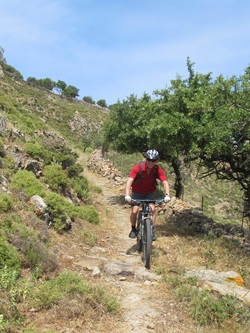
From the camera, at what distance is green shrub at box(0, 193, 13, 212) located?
6.61 meters

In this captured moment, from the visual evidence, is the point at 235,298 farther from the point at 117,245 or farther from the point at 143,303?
the point at 117,245

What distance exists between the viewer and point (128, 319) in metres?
4.37

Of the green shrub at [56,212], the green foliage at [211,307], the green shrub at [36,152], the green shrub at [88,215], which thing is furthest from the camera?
the green shrub at [36,152]

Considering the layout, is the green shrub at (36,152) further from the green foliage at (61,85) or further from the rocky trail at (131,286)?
the green foliage at (61,85)

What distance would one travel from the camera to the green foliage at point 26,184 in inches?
325

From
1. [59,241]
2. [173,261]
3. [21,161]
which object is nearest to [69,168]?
[21,161]

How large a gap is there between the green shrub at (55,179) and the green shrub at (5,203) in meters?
3.27

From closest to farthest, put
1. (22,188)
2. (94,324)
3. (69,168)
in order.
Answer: (94,324)
(22,188)
(69,168)

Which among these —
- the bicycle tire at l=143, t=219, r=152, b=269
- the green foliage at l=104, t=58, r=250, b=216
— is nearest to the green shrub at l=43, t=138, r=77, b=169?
the green foliage at l=104, t=58, r=250, b=216

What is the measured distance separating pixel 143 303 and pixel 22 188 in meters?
4.79

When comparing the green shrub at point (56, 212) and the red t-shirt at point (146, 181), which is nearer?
the red t-shirt at point (146, 181)

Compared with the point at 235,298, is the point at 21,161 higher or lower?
higher

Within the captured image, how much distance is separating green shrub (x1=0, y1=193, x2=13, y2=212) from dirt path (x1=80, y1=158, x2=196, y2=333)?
2513 millimetres

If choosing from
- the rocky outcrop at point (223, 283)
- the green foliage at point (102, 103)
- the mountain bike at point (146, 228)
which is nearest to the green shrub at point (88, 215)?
the mountain bike at point (146, 228)
